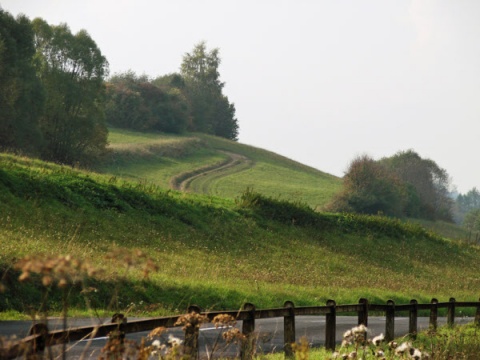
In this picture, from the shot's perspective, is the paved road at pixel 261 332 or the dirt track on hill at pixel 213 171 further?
the dirt track on hill at pixel 213 171

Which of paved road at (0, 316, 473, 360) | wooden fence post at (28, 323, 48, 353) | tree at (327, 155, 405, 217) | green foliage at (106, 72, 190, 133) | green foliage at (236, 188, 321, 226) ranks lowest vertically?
paved road at (0, 316, 473, 360)

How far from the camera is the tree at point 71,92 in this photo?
7031 centimetres

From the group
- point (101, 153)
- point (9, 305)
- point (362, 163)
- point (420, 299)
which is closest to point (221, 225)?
point (420, 299)

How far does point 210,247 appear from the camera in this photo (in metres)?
40.0

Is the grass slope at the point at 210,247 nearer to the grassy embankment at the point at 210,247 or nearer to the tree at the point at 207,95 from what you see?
the grassy embankment at the point at 210,247

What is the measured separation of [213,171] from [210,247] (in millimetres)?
53606

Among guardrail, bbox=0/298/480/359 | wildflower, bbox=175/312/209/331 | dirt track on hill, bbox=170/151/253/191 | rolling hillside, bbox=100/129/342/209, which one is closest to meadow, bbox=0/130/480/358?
guardrail, bbox=0/298/480/359

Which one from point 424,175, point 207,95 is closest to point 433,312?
point 424,175

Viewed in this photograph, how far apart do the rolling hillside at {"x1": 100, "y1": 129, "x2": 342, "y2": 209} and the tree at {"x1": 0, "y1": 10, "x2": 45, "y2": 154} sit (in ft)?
42.9

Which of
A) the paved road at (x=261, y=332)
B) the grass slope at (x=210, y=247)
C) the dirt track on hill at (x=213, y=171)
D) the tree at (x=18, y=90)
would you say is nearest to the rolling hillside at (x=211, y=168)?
the dirt track on hill at (x=213, y=171)

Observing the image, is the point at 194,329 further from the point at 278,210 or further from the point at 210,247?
the point at 278,210

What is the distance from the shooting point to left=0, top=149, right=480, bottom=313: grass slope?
1011 inches

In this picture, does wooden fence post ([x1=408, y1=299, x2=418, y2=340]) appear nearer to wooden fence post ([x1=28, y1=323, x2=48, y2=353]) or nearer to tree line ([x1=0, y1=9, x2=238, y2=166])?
wooden fence post ([x1=28, y1=323, x2=48, y2=353])

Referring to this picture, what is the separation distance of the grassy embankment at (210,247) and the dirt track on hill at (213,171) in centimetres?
2686
